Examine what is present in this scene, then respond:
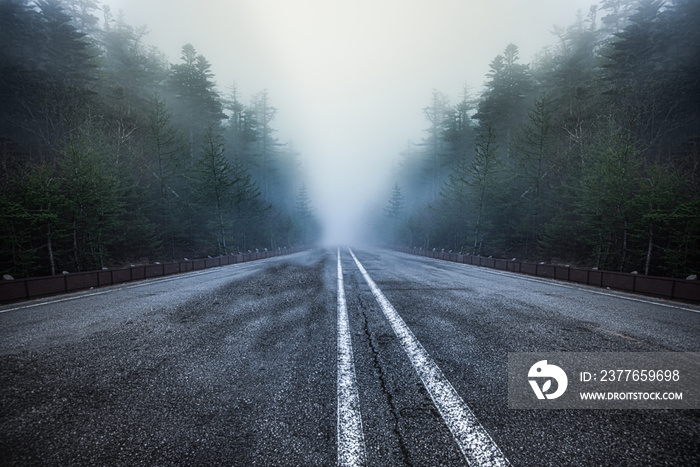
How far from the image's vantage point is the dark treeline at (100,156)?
42.1 ft

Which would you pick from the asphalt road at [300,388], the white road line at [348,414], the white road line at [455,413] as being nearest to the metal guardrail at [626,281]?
the asphalt road at [300,388]

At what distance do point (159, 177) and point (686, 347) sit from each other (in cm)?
2902

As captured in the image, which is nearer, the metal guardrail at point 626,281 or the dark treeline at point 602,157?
the metal guardrail at point 626,281

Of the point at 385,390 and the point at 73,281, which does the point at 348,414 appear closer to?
the point at 385,390

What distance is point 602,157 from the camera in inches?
599

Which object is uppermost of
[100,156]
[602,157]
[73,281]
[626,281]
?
[100,156]

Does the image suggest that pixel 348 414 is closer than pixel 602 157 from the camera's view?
Yes

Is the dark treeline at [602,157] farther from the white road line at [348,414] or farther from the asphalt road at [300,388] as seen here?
the white road line at [348,414]

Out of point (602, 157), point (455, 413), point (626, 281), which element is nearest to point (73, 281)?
point (455, 413)

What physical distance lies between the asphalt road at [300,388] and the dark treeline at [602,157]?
39.1 feet

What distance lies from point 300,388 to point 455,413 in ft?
4.41

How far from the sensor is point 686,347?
3.42 metres

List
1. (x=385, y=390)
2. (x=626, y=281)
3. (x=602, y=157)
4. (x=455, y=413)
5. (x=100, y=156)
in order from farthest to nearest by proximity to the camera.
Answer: (x=100, y=156), (x=602, y=157), (x=626, y=281), (x=385, y=390), (x=455, y=413)

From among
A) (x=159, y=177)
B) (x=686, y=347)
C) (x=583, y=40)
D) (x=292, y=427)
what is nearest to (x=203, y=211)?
(x=159, y=177)
